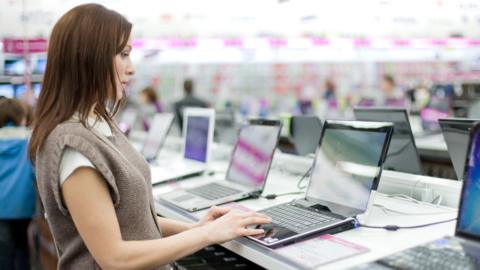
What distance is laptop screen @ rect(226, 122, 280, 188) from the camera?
97.3 inches

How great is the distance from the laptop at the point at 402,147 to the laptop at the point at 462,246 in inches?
39.5

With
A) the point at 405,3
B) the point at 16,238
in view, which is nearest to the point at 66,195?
the point at 16,238

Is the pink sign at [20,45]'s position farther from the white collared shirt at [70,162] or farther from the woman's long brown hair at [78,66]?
the white collared shirt at [70,162]

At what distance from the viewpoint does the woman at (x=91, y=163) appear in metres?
1.34

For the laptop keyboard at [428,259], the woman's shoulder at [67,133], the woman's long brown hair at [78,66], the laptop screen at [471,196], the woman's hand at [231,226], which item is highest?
the woman's long brown hair at [78,66]

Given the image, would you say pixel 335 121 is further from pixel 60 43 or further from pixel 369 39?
pixel 369 39

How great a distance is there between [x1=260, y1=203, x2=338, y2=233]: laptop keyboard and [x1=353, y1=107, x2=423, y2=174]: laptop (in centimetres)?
83

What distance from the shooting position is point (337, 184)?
1.95 m

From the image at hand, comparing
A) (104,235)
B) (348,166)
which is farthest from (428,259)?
(104,235)

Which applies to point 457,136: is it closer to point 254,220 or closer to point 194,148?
point 254,220

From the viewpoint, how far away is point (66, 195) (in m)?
1.33

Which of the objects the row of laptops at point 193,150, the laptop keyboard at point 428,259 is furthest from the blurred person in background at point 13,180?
the laptop keyboard at point 428,259

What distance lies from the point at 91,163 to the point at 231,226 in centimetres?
49

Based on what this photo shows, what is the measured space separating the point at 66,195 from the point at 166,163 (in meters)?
2.39
